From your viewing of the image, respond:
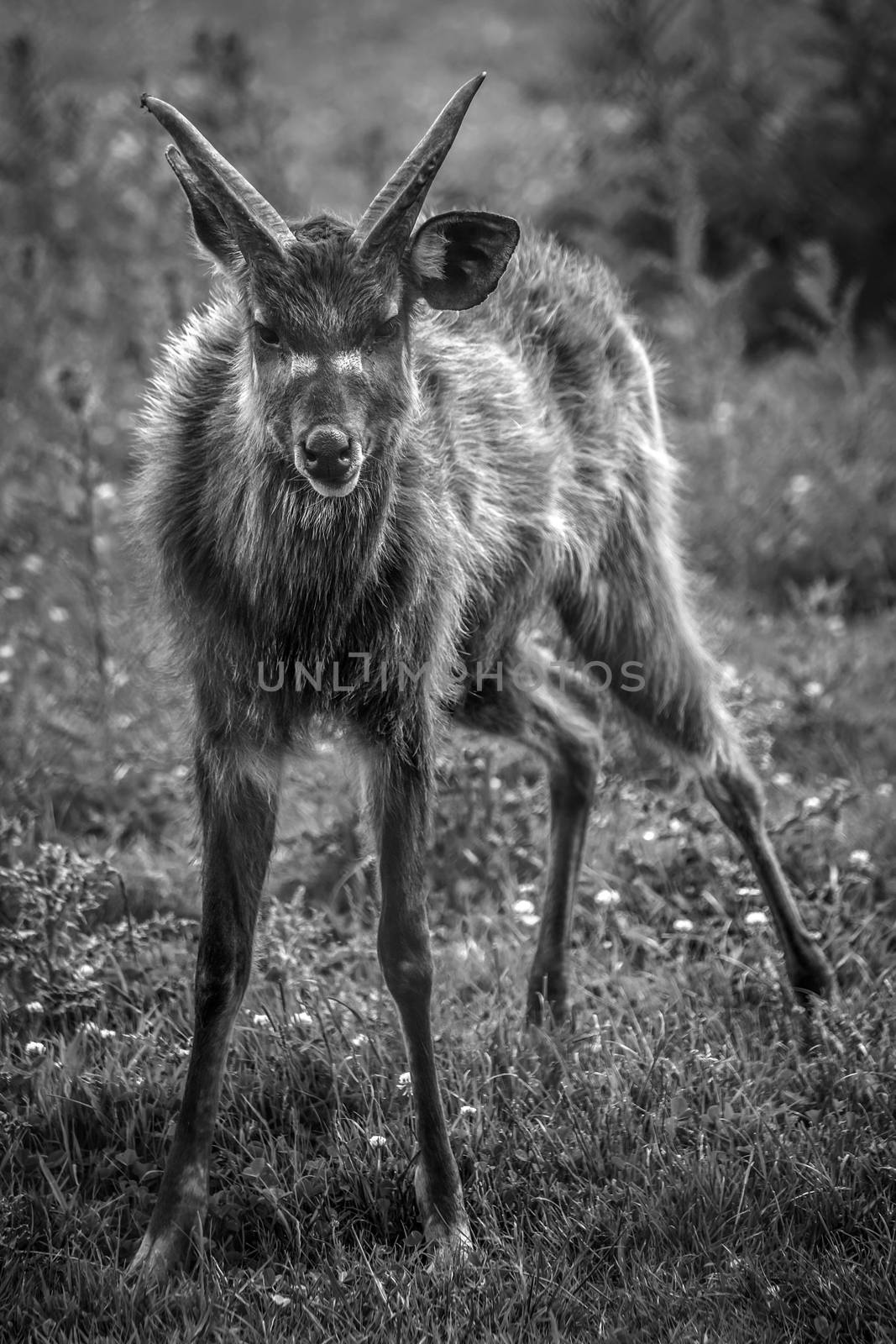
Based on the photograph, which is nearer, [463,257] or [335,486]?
[335,486]

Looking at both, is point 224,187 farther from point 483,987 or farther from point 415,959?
point 483,987

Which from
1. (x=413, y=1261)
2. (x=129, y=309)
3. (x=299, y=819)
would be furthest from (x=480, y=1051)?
(x=129, y=309)

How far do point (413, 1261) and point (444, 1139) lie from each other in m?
0.29

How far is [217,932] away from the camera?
11.3 feet

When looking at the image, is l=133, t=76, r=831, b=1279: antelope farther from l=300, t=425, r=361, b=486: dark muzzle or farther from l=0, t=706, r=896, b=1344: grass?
l=0, t=706, r=896, b=1344: grass

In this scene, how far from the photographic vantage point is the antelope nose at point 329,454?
3055mm

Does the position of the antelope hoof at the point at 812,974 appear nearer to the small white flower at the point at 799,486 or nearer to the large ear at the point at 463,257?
the large ear at the point at 463,257

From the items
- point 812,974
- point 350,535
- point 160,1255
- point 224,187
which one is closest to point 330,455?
point 350,535

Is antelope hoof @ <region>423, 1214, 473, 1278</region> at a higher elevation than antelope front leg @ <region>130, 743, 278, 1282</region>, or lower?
lower

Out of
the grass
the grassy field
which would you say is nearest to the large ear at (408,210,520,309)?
the grassy field

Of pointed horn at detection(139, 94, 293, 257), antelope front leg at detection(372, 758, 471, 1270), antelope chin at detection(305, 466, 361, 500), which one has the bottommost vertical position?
antelope front leg at detection(372, 758, 471, 1270)

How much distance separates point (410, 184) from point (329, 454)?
67 centimetres

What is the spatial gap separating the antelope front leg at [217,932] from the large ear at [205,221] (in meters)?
1.21

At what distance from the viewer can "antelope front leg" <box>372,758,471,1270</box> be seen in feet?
10.9
